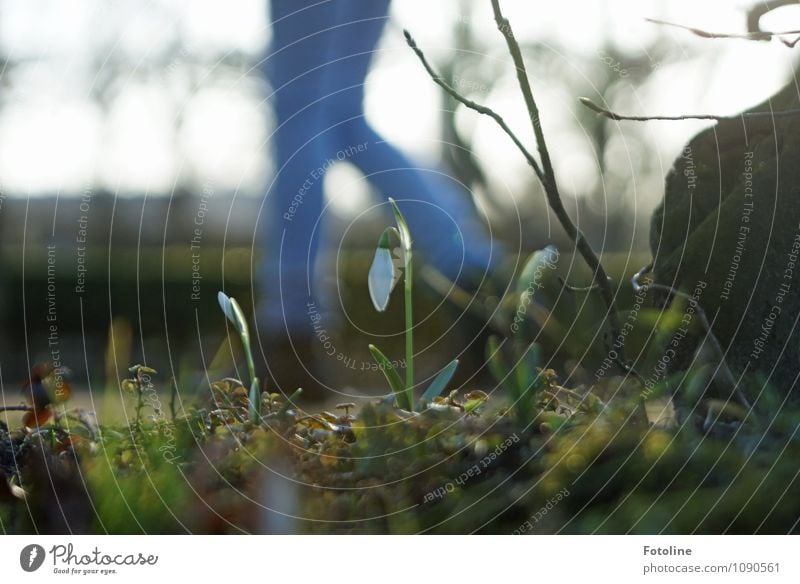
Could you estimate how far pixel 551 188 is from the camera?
1470mm

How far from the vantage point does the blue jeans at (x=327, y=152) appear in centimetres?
149

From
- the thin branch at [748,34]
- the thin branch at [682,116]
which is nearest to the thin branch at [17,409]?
the thin branch at [682,116]

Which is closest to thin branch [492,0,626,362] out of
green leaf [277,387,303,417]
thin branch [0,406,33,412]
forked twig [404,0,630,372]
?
forked twig [404,0,630,372]

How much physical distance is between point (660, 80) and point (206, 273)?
3.09 ft

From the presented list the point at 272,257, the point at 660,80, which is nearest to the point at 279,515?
the point at 272,257

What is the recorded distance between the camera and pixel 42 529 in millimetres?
1376

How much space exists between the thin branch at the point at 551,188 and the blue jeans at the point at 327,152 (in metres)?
0.16

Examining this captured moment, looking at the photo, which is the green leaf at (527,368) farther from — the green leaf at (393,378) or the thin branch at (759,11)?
the thin branch at (759,11)

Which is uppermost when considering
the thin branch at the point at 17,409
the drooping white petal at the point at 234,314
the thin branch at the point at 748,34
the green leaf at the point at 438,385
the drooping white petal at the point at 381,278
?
the thin branch at the point at 748,34

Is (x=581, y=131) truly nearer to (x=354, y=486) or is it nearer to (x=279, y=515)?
(x=354, y=486)

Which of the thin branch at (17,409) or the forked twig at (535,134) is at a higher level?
the forked twig at (535,134)

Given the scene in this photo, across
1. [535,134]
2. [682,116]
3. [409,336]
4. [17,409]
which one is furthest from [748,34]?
[17,409]

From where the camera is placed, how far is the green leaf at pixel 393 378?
4.66 ft
